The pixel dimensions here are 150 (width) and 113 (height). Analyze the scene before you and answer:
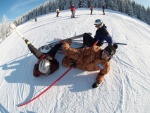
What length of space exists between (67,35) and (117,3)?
58857mm

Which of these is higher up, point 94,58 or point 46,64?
point 94,58

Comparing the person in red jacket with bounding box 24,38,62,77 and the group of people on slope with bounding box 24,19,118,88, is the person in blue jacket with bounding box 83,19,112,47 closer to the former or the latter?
the group of people on slope with bounding box 24,19,118,88

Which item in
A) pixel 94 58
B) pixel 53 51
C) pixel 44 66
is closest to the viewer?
pixel 94 58

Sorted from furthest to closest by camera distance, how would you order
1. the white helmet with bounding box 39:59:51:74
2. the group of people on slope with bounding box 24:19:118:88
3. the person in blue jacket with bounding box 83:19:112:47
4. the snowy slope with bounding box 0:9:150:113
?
1. the person in blue jacket with bounding box 83:19:112:47
2. the white helmet with bounding box 39:59:51:74
3. the group of people on slope with bounding box 24:19:118:88
4. the snowy slope with bounding box 0:9:150:113

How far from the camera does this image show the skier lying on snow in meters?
5.91

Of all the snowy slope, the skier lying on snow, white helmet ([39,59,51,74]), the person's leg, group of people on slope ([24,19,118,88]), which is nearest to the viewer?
the snowy slope

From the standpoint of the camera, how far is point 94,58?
6.31m

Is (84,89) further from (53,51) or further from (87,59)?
(53,51)

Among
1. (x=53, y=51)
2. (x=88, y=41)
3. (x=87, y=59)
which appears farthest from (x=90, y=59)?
(x=53, y=51)

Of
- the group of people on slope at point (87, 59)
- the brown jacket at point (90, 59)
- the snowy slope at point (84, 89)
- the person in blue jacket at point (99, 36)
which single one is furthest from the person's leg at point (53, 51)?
the person in blue jacket at point (99, 36)

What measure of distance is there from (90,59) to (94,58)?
161mm

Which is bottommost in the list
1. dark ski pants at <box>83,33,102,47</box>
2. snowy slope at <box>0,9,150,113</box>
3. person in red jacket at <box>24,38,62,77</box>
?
snowy slope at <box>0,9,150,113</box>

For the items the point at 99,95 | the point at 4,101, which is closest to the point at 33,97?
the point at 4,101

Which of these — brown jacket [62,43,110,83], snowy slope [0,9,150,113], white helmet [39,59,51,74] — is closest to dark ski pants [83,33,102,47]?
snowy slope [0,9,150,113]
